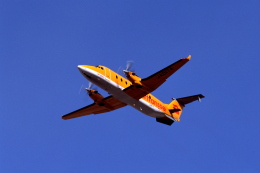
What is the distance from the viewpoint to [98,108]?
123 feet

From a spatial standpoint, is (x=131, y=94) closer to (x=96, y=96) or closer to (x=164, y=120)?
(x=96, y=96)

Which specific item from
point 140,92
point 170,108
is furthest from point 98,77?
point 170,108

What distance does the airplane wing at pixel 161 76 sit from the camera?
30.4 metres

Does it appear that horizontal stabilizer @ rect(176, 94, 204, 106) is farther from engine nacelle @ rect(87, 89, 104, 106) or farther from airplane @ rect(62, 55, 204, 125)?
engine nacelle @ rect(87, 89, 104, 106)

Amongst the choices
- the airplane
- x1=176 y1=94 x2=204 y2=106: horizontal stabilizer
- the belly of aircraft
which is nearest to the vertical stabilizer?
the airplane

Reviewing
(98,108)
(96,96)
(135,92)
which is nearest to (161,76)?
(135,92)

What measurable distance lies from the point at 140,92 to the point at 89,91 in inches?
209

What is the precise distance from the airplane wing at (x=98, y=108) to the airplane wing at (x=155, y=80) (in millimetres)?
3113

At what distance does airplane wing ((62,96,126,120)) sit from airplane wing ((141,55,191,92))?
14.6ft

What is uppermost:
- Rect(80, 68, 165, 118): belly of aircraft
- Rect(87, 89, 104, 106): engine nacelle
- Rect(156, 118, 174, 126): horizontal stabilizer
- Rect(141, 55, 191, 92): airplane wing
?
Rect(87, 89, 104, 106): engine nacelle

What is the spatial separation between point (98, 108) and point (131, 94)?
18.1 feet

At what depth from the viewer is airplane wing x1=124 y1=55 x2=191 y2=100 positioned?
Result: 3064 centimetres

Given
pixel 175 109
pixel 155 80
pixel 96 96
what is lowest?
pixel 175 109

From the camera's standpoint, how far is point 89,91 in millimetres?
35719
